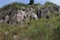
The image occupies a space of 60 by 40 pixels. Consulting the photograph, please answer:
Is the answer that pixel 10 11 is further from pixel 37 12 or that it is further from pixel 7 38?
pixel 7 38

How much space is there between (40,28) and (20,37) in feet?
2.43

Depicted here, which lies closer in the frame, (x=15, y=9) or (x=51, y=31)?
(x=51, y=31)

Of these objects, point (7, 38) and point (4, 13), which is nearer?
point (7, 38)

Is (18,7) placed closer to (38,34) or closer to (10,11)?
(10,11)

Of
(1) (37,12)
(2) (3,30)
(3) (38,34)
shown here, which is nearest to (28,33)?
(3) (38,34)

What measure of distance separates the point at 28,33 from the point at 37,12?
30.5 metres

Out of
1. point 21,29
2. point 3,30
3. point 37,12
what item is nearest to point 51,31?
point 21,29

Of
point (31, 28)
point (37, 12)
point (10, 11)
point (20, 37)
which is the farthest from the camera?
point (10, 11)

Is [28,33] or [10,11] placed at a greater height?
[28,33]

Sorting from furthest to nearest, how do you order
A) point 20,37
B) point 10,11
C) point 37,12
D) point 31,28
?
point 10,11, point 37,12, point 31,28, point 20,37

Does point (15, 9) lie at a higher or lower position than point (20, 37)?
lower

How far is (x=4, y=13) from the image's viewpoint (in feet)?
131

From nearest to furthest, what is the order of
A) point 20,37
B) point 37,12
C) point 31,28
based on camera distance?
point 20,37 < point 31,28 < point 37,12

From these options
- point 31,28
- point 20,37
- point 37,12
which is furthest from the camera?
point 37,12
